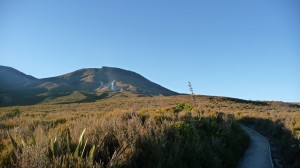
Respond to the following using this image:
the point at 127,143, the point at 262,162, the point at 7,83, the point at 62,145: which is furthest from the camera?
the point at 7,83

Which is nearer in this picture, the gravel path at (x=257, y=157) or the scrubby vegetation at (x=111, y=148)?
the scrubby vegetation at (x=111, y=148)

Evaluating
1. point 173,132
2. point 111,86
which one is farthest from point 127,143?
point 111,86

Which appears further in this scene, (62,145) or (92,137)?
(92,137)

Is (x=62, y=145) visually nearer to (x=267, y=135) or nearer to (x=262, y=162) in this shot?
(x=262, y=162)

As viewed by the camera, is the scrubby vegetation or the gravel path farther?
the gravel path

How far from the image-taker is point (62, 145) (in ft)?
25.3

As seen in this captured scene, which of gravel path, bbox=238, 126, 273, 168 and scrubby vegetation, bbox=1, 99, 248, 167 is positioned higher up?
scrubby vegetation, bbox=1, 99, 248, 167

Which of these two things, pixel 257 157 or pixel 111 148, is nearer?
pixel 111 148

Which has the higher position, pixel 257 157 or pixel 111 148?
pixel 111 148

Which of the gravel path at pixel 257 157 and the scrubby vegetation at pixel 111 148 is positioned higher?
the scrubby vegetation at pixel 111 148

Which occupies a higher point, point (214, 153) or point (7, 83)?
point (7, 83)

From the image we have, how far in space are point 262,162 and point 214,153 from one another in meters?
2.98

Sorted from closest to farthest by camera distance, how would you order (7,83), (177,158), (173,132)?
(177,158)
(173,132)
(7,83)

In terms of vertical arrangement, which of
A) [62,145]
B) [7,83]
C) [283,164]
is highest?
[7,83]
